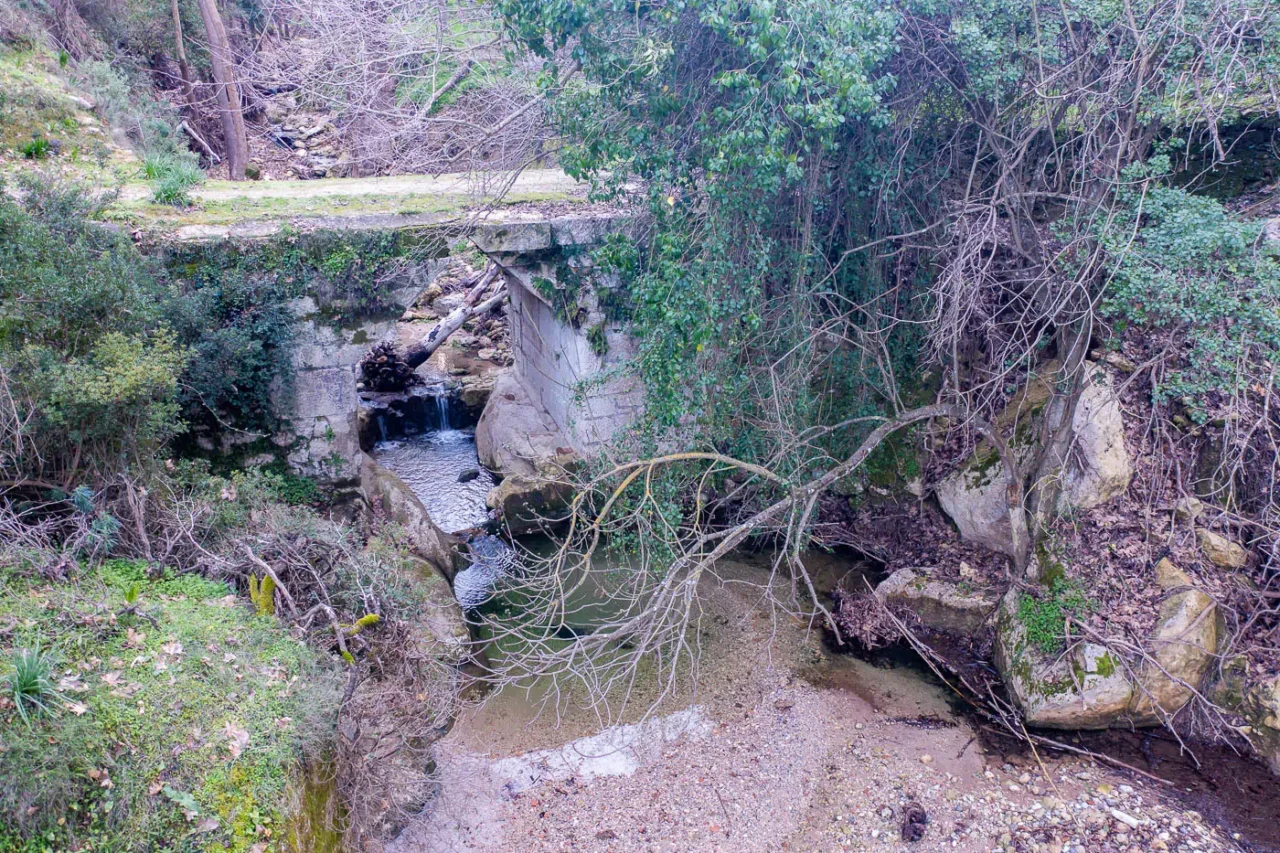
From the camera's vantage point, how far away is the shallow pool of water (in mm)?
9453

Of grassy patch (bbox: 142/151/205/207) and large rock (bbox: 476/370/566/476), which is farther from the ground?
grassy patch (bbox: 142/151/205/207)

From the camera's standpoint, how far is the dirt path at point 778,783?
5062 millimetres

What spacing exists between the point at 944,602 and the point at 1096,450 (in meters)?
1.89

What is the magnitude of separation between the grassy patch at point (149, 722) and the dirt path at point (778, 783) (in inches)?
62.5

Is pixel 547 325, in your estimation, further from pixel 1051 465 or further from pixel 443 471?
pixel 1051 465

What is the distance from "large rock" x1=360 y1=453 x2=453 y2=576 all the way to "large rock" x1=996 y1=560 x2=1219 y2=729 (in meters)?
5.53

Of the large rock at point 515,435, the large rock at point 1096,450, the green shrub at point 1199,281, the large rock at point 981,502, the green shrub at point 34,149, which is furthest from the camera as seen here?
the large rock at point 515,435

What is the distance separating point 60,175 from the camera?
682 cm

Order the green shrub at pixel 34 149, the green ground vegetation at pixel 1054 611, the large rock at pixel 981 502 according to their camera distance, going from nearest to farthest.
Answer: the green ground vegetation at pixel 1054 611 → the large rock at pixel 981 502 → the green shrub at pixel 34 149

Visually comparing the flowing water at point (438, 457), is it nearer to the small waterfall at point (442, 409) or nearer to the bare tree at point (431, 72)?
the small waterfall at point (442, 409)

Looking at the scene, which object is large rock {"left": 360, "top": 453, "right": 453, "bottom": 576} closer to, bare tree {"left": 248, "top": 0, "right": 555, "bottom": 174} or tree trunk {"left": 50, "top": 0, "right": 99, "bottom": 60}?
bare tree {"left": 248, "top": 0, "right": 555, "bottom": 174}

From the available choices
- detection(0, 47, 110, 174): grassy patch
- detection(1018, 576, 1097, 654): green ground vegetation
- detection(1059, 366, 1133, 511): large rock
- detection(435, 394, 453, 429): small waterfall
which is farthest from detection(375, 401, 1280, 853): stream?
detection(0, 47, 110, 174): grassy patch

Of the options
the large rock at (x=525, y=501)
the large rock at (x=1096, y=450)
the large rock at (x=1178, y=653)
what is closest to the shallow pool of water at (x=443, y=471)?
the large rock at (x=525, y=501)

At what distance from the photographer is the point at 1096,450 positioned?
620cm
